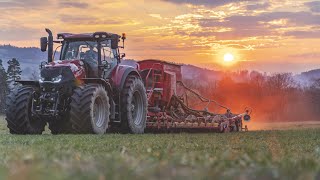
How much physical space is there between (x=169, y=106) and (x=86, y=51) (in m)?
6.42

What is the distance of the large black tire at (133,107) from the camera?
62.9 feet

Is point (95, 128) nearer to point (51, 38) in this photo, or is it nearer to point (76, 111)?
point (76, 111)

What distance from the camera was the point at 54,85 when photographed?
1709 centimetres

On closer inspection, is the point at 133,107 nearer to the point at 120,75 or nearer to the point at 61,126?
the point at 120,75

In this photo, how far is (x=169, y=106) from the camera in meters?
24.3

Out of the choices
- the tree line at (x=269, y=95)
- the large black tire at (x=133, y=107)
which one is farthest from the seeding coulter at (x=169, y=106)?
the tree line at (x=269, y=95)

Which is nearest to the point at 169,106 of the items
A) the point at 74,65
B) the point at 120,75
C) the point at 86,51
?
the point at 120,75

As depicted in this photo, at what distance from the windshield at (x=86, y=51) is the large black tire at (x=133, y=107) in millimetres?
1226

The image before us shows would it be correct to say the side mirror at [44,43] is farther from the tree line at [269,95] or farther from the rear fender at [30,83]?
the tree line at [269,95]

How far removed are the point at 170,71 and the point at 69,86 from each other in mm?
8514

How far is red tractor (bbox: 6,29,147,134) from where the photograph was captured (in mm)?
16750

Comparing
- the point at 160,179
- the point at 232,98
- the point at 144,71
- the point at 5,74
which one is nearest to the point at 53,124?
the point at 144,71

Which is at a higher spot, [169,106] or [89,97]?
[89,97]

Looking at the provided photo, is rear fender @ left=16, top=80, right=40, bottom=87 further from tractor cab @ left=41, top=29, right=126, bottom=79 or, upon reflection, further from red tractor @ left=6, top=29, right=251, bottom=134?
tractor cab @ left=41, top=29, right=126, bottom=79
